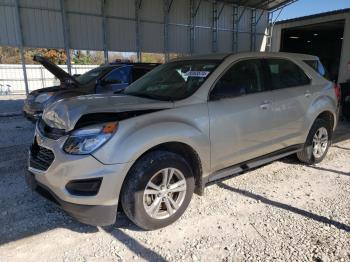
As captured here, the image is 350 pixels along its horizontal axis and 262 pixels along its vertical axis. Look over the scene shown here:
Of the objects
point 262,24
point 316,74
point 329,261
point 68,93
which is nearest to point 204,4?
point 262,24

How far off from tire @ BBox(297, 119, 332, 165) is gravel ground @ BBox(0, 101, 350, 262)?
0.56 meters

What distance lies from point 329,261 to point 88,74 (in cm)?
751

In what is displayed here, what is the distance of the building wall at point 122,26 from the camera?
39.8 feet

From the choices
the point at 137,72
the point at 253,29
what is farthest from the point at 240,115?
the point at 253,29

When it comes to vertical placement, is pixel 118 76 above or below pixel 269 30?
below

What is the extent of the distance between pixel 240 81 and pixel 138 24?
12.5m

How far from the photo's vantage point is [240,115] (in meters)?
3.66

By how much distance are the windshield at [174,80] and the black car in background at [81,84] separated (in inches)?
118

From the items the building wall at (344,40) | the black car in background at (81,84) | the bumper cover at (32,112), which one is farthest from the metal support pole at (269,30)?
the bumper cover at (32,112)

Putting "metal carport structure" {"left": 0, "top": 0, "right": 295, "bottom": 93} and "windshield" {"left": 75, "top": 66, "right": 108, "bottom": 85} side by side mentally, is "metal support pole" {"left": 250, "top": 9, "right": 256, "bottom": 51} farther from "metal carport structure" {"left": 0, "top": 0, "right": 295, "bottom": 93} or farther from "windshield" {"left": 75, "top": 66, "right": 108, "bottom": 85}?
"windshield" {"left": 75, "top": 66, "right": 108, "bottom": 85}

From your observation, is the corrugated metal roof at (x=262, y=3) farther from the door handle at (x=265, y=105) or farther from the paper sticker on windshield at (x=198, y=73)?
the paper sticker on windshield at (x=198, y=73)

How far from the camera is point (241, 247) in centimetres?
288

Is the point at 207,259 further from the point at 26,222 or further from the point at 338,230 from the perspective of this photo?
the point at 26,222

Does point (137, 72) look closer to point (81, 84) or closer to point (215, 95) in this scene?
point (81, 84)
